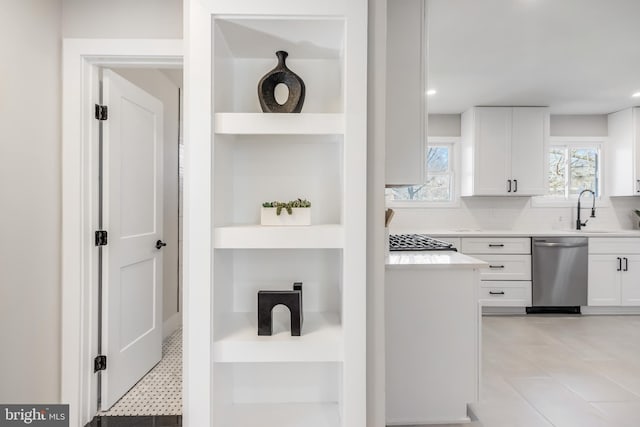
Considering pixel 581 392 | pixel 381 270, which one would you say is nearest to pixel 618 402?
pixel 581 392

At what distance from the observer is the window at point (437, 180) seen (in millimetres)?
4988

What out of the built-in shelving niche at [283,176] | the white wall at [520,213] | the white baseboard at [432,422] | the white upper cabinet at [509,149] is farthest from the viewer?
the white wall at [520,213]

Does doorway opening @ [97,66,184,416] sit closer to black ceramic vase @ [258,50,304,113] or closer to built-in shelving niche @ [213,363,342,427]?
built-in shelving niche @ [213,363,342,427]

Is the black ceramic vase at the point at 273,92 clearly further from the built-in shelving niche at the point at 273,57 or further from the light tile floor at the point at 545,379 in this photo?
the light tile floor at the point at 545,379

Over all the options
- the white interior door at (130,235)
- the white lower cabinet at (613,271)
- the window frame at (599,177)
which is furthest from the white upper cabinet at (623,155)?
the white interior door at (130,235)

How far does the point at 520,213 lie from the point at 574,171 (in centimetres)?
95

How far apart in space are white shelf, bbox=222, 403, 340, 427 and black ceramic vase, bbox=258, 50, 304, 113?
1.23 metres

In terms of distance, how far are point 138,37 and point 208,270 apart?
54.3 inches

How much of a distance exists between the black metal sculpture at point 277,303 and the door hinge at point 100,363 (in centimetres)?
129

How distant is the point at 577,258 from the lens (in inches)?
169

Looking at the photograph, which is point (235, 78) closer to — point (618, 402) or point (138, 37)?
point (138, 37)

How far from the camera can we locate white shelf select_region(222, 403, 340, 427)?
1547 millimetres

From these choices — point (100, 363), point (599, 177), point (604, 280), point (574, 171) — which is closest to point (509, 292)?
point (604, 280)

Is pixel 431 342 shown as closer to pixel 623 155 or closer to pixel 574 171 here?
pixel 574 171
